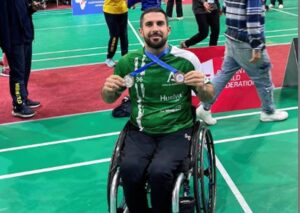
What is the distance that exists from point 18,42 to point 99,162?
1.55 metres

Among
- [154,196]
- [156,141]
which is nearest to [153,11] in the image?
[156,141]

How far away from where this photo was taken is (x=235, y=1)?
3521 millimetres

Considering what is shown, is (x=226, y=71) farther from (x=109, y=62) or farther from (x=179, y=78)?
(x=109, y=62)

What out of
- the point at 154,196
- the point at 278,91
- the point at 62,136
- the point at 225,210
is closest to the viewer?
the point at 154,196

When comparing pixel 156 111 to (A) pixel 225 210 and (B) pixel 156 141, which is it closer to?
(B) pixel 156 141

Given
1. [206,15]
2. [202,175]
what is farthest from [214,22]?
[202,175]

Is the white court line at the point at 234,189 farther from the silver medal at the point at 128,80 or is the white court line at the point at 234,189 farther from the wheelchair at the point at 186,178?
the silver medal at the point at 128,80

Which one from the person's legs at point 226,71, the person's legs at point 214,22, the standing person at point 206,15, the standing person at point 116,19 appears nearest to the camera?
the person's legs at point 226,71

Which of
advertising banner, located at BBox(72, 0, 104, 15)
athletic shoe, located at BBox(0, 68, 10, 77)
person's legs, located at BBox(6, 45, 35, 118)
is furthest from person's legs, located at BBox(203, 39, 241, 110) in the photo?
advertising banner, located at BBox(72, 0, 104, 15)

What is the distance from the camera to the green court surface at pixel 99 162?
3.07 m

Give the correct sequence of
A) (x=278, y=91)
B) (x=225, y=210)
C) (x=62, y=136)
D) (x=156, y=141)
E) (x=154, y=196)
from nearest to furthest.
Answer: (x=154, y=196) → (x=156, y=141) → (x=225, y=210) → (x=62, y=136) → (x=278, y=91)

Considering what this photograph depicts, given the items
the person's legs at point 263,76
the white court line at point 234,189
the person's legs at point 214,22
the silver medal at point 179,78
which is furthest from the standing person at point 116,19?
the silver medal at point 179,78

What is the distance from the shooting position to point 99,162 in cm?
367

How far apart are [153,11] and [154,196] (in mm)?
1089
